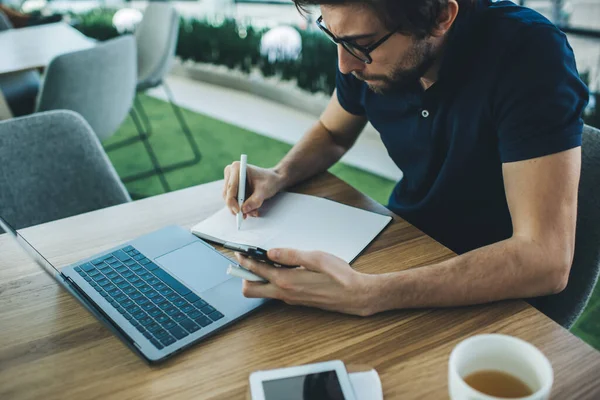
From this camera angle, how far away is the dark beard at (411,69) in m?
1.12

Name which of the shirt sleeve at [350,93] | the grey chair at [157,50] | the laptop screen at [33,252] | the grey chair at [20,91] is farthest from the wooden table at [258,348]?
the grey chair at [157,50]

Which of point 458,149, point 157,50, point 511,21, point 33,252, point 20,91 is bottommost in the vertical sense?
point 20,91

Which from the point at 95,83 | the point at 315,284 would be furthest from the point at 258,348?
the point at 95,83

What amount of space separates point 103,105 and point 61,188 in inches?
46.3

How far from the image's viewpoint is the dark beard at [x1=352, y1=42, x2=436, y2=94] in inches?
44.2

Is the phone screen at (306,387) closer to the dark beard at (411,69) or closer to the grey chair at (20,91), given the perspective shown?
the dark beard at (411,69)

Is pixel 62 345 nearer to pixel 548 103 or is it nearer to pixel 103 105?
pixel 548 103

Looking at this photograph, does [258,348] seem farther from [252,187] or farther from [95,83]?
[95,83]

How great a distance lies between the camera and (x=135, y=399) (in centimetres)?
73

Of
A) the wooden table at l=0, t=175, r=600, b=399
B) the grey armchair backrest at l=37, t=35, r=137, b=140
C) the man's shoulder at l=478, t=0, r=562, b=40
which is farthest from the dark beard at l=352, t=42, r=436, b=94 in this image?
the grey armchair backrest at l=37, t=35, r=137, b=140

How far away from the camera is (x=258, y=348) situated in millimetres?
813

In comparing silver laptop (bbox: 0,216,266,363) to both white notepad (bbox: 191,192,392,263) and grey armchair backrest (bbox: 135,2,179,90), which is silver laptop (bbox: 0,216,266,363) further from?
grey armchair backrest (bbox: 135,2,179,90)

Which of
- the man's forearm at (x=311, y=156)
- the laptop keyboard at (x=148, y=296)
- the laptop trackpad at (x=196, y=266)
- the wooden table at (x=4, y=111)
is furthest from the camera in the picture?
the wooden table at (x=4, y=111)

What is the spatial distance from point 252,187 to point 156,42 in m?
2.48
